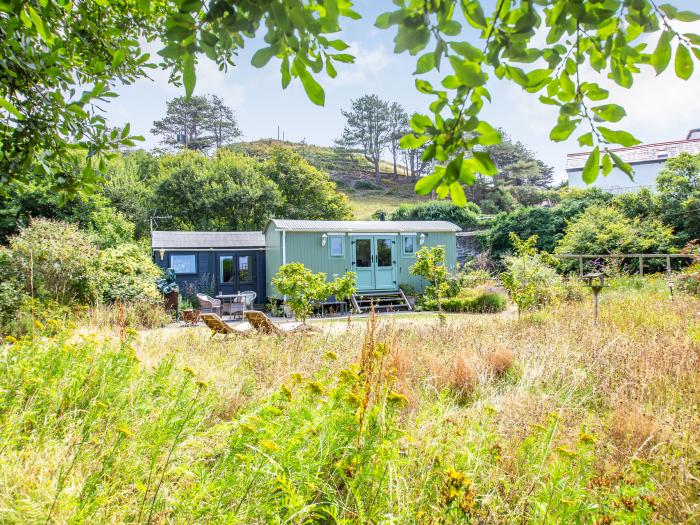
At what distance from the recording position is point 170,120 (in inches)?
1580

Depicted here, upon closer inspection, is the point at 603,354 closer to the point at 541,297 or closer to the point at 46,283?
the point at 541,297

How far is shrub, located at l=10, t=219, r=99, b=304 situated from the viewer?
9484mm

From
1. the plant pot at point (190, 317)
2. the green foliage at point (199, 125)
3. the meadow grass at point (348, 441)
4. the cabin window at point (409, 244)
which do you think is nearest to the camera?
the meadow grass at point (348, 441)

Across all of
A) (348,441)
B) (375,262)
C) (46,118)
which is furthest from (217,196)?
(348,441)

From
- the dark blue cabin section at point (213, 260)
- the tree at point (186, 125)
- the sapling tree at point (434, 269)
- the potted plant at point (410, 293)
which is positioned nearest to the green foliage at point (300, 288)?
the sapling tree at point (434, 269)

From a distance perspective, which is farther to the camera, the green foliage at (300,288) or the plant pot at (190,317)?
the plant pot at (190,317)

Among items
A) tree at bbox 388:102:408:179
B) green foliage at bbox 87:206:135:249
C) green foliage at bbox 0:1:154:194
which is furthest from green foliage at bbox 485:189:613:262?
tree at bbox 388:102:408:179

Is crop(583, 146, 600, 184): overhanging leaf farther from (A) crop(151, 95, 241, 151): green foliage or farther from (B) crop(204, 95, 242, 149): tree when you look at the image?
(B) crop(204, 95, 242, 149): tree

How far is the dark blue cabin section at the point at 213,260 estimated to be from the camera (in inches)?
611

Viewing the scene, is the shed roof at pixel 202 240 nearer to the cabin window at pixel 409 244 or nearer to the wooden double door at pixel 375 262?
the wooden double door at pixel 375 262

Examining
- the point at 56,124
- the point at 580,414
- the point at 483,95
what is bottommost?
the point at 580,414

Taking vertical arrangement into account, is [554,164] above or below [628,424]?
above

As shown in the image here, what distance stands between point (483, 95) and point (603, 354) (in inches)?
172

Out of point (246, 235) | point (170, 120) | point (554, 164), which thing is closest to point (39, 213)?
point (246, 235)
